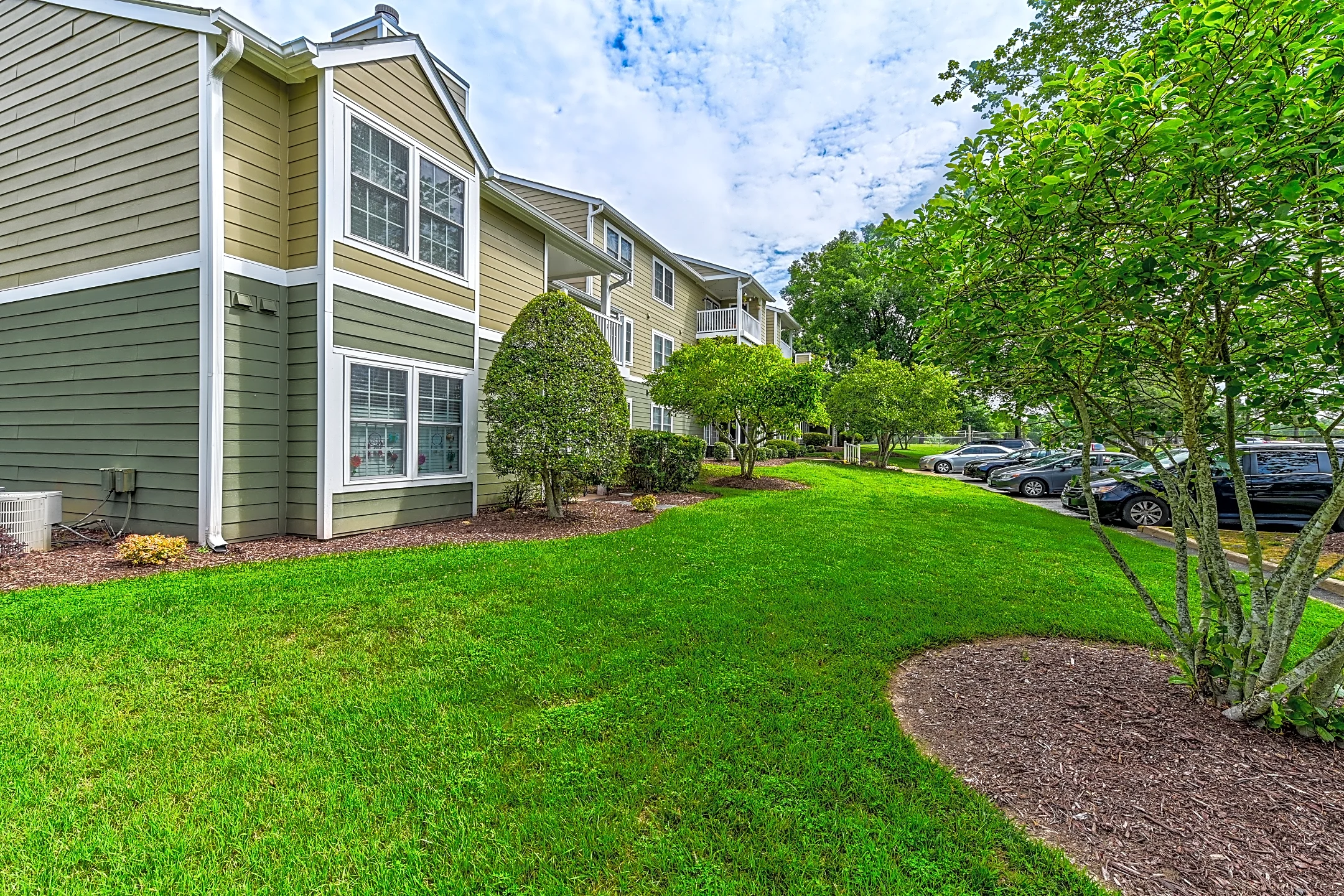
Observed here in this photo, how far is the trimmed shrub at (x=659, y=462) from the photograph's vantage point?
39.7 feet

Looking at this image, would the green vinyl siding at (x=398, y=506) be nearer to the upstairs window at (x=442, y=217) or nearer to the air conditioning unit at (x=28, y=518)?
the air conditioning unit at (x=28, y=518)

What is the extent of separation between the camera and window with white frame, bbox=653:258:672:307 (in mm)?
19750

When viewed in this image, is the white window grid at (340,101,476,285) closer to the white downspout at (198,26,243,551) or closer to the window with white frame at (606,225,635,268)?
the white downspout at (198,26,243,551)

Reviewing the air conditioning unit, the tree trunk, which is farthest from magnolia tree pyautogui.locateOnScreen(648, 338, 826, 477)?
the air conditioning unit

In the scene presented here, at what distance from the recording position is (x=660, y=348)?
2014 centimetres

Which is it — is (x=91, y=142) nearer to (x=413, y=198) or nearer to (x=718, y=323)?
(x=413, y=198)

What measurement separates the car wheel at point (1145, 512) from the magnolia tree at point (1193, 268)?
8947 millimetres

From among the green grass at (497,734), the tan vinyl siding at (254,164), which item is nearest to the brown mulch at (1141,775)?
the green grass at (497,734)

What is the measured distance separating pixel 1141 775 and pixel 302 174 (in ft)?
29.4

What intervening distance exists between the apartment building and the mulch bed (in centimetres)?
681

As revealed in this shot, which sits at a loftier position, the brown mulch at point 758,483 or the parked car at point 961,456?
the parked car at point 961,456

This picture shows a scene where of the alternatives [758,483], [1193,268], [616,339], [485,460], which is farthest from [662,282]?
[1193,268]

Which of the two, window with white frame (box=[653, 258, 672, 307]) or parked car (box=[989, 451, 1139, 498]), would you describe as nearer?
parked car (box=[989, 451, 1139, 498])

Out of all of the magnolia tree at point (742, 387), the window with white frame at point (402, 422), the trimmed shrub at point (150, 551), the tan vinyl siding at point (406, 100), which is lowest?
the trimmed shrub at point (150, 551)
